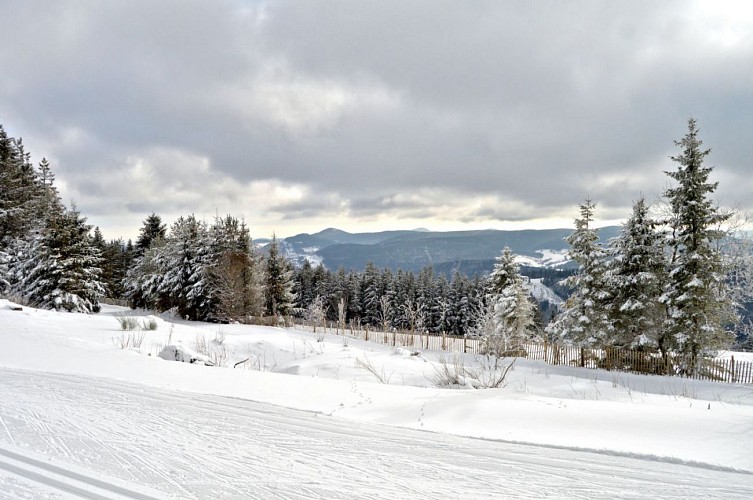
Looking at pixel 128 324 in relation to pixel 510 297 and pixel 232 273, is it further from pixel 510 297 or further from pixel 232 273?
pixel 510 297

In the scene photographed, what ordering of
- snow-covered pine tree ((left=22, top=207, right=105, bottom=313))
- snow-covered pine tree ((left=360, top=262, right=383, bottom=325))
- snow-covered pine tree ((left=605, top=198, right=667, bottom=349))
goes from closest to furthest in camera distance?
1. snow-covered pine tree ((left=605, top=198, right=667, bottom=349))
2. snow-covered pine tree ((left=22, top=207, right=105, bottom=313))
3. snow-covered pine tree ((left=360, top=262, right=383, bottom=325))

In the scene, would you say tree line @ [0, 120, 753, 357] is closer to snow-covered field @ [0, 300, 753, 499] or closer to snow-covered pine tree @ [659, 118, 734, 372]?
snow-covered pine tree @ [659, 118, 734, 372]

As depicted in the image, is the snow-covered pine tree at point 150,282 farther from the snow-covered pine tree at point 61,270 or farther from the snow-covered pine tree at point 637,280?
the snow-covered pine tree at point 637,280

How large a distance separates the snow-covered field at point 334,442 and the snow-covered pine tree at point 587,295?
19.2 meters

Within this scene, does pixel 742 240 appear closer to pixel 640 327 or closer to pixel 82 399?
pixel 640 327

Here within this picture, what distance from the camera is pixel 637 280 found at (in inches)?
858

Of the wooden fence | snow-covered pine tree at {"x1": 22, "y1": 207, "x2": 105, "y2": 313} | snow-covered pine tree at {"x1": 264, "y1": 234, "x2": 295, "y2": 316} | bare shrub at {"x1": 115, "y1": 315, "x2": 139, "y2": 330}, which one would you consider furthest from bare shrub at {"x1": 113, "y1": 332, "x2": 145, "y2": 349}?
snow-covered pine tree at {"x1": 264, "y1": 234, "x2": 295, "y2": 316}

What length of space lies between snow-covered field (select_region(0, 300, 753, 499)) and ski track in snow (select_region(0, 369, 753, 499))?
0.06ft

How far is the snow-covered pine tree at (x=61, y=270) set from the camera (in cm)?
3216

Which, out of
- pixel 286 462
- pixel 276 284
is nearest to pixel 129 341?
pixel 286 462

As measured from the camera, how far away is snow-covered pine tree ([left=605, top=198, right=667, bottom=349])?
21641mm

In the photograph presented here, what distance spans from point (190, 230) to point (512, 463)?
38.8m

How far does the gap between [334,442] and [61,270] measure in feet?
117

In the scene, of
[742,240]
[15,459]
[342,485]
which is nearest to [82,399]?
[15,459]
